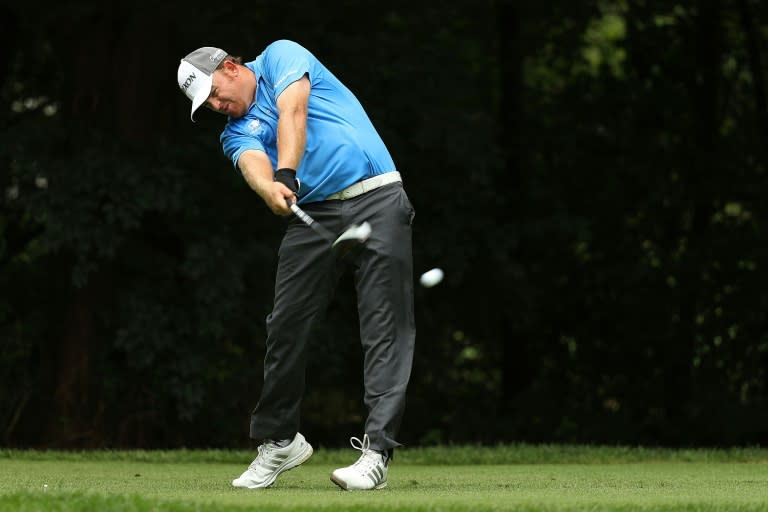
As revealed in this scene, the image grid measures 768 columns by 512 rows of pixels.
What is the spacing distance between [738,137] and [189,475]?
36.5 feet

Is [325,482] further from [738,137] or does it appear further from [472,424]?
[738,137]

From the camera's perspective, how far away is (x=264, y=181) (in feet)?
18.6

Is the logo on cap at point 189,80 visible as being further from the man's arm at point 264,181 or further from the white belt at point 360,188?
the white belt at point 360,188

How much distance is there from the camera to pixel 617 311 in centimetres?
1648

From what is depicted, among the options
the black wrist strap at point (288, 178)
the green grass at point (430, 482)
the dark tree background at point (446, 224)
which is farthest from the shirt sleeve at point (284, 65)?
the dark tree background at point (446, 224)

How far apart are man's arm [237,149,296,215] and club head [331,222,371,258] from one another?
0.27 m

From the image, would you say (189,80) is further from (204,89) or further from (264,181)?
(264,181)

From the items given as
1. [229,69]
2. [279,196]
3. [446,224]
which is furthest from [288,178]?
[446,224]

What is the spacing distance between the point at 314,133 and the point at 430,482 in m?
1.72

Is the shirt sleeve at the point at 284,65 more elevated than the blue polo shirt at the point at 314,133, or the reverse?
the shirt sleeve at the point at 284,65

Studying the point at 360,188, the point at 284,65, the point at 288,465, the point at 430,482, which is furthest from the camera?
the point at 430,482

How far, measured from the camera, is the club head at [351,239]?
224 inches

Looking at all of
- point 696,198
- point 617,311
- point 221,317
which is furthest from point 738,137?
point 221,317

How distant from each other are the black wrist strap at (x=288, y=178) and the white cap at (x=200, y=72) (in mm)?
516
